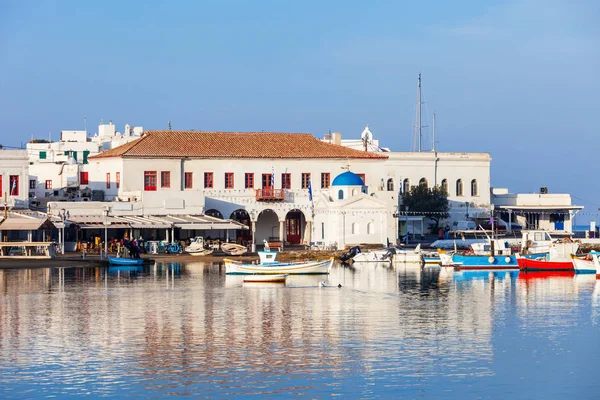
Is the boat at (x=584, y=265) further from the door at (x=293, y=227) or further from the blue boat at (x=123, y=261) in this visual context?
the blue boat at (x=123, y=261)

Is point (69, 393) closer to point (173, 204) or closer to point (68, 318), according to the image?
point (68, 318)

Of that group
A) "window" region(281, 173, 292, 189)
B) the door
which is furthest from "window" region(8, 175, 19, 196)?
the door

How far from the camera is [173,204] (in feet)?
253

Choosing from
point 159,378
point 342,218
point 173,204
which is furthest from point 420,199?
point 159,378

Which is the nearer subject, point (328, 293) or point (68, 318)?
point (68, 318)

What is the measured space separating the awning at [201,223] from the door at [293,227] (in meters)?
7.49

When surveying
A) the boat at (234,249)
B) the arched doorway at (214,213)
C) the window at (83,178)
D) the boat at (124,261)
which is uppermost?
the window at (83,178)

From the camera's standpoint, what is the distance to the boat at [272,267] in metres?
57.0

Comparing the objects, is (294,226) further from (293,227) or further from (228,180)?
(228,180)

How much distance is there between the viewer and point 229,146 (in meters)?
83.9

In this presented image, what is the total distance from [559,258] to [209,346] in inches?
1544

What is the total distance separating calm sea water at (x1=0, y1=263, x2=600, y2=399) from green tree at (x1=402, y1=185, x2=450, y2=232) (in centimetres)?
3251

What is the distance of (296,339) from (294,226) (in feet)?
164

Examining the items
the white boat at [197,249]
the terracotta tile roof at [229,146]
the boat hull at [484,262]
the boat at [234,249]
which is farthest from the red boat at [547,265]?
the terracotta tile roof at [229,146]
